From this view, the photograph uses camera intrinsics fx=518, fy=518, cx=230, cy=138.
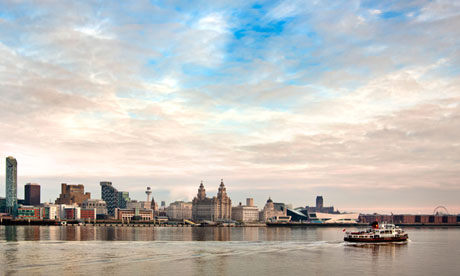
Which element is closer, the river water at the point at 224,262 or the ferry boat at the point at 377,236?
the river water at the point at 224,262

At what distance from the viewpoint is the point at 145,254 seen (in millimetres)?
111750

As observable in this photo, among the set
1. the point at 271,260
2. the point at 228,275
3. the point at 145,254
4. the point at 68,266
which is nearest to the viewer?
the point at 228,275

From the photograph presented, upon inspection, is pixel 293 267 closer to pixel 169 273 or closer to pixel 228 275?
pixel 228 275

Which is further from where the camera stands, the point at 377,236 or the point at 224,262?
the point at 377,236

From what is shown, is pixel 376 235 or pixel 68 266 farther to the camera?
pixel 376 235

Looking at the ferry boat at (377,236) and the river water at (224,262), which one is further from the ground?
the river water at (224,262)

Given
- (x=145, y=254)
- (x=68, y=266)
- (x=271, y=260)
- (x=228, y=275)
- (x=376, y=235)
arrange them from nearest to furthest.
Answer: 1. (x=228, y=275)
2. (x=68, y=266)
3. (x=271, y=260)
4. (x=145, y=254)
5. (x=376, y=235)

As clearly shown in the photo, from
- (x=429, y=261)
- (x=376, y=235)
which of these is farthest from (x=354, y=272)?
(x=376, y=235)

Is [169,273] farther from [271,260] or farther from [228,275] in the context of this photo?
[271,260]

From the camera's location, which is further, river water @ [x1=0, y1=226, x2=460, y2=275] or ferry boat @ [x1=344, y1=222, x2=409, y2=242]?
ferry boat @ [x1=344, y1=222, x2=409, y2=242]

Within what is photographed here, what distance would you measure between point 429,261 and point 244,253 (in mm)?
39642

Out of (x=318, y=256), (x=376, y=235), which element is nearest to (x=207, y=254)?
(x=318, y=256)

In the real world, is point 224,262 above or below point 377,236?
above

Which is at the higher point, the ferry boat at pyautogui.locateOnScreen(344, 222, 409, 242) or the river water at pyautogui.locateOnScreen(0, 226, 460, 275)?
the river water at pyautogui.locateOnScreen(0, 226, 460, 275)
